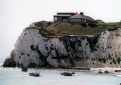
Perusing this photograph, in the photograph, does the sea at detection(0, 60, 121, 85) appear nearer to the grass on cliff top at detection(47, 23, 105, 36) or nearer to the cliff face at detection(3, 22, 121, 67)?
the cliff face at detection(3, 22, 121, 67)

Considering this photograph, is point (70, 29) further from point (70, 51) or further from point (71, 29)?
point (70, 51)

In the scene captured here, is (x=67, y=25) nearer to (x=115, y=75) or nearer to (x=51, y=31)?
(x=51, y=31)

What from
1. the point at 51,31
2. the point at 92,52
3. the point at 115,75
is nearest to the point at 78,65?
the point at 92,52

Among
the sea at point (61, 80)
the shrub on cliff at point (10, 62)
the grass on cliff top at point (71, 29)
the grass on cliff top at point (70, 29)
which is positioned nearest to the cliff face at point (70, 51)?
the shrub on cliff at point (10, 62)

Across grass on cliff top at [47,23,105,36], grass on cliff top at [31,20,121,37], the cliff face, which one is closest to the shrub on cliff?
the cliff face

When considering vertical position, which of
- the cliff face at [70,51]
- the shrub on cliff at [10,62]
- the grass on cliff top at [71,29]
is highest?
the grass on cliff top at [71,29]

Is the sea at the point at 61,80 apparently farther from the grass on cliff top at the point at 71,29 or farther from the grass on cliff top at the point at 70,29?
the grass on cliff top at the point at 71,29

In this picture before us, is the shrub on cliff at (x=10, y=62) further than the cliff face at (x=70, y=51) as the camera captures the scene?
Yes

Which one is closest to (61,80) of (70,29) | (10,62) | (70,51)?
(70,51)
